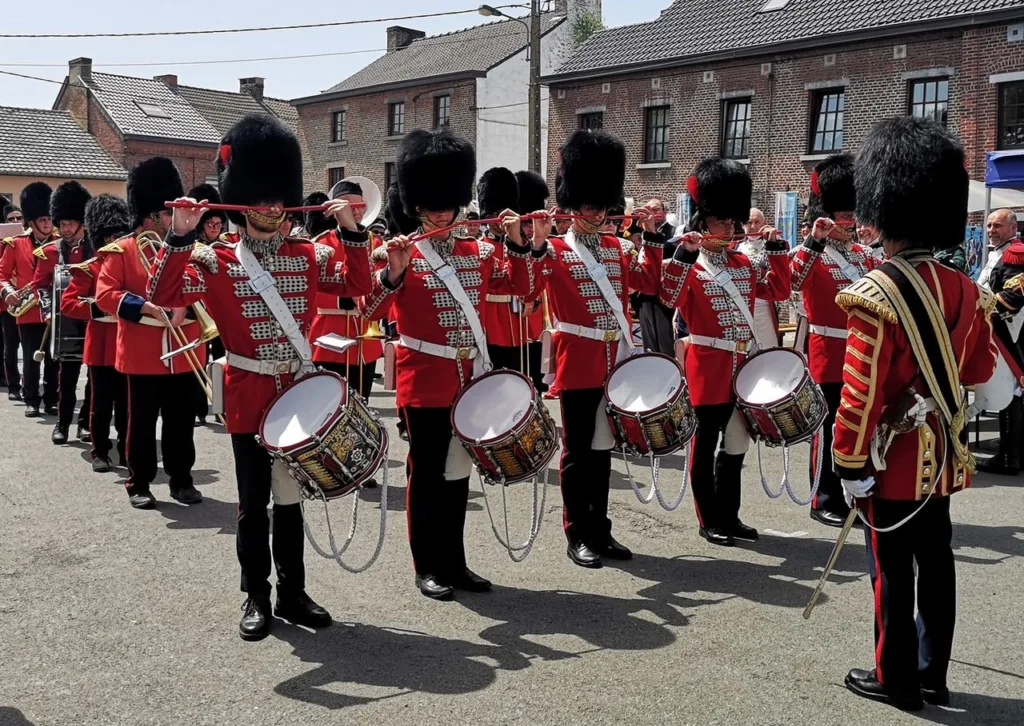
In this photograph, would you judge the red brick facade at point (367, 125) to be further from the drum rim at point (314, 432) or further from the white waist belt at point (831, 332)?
the drum rim at point (314, 432)

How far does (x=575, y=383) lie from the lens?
217 inches

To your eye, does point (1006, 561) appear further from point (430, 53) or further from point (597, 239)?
point (430, 53)

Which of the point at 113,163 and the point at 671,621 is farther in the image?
the point at 113,163

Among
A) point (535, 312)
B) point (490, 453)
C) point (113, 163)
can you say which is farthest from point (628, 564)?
point (113, 163)

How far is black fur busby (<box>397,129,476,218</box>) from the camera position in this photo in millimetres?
5145

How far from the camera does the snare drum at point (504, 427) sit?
4645mm

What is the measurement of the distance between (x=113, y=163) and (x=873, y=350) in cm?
3507

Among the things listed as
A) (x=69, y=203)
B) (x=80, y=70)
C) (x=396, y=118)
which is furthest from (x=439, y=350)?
(x=80, y=70)

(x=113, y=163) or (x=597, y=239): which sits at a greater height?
(x=113, y=163)

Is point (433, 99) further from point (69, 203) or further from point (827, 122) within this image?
point (69, 203)

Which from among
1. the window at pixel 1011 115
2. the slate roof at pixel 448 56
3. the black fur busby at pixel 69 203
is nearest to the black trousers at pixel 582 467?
the black fur busby at pixel 69 203

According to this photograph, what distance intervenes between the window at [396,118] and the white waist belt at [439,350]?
2873 cm

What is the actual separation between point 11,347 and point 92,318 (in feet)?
14.1

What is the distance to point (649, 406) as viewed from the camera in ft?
17.0
